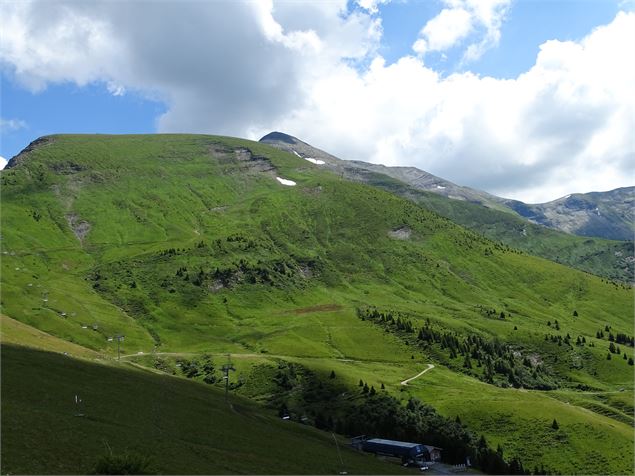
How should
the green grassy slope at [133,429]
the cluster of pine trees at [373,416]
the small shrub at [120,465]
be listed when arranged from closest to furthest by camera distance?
the small shrub at [120,465] → the green grassy slope at [133,429] → the cluster of pine trees at [373,416]

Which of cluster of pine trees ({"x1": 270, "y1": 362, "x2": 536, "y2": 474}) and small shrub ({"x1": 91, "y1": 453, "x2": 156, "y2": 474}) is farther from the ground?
small shrub ({"x1": 91, "y1": 453, "x2": 156, "y2": 474})

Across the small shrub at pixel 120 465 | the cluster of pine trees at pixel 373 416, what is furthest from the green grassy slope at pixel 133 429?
the cluster of pine trees at pixel 373 416

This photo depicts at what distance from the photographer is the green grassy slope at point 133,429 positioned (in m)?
46.4

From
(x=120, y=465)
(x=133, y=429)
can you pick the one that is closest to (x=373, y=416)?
(x=133, y=429)

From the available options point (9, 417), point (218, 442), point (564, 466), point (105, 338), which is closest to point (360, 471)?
point (218, 442)

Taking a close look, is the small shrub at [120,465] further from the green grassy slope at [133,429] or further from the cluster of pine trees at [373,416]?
the cluster of pine trees at [373,416]

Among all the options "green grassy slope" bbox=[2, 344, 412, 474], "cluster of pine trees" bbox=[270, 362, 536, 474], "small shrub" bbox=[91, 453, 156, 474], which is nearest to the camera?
"small shrub" bbox=[91, 453, 156, 474]

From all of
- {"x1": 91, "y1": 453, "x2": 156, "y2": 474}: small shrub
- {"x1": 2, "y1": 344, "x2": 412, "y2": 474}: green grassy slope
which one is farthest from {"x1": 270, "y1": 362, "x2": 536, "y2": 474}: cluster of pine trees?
{"x1": 91, "y1": 453, "x2": 156, "y2": 474}: small shrub

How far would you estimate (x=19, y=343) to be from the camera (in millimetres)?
91500

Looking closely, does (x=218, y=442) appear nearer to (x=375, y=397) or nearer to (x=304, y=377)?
(x=375, y=397)

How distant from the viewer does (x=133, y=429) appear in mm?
61344

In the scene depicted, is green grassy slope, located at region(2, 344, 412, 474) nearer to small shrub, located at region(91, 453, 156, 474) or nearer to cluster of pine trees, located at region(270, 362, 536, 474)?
small shrub, located at region(91, 453, 156, 474)

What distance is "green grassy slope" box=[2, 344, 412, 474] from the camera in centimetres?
4641

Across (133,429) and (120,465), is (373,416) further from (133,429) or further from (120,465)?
(120,465)
